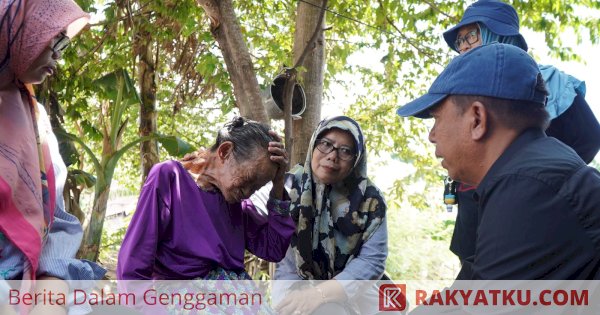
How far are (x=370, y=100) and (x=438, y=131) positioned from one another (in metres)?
8.06

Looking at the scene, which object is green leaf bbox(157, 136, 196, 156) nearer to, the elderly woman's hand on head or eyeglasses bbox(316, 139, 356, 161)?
eyeglasses bbox(316, 139, 356, 161)

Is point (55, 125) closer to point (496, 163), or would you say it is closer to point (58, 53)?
point (58, 53)

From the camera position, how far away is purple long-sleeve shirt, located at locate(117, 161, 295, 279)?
2449 mm

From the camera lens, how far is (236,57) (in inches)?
149

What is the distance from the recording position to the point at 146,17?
231 inches

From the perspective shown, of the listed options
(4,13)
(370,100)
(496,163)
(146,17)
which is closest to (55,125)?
(146,17)

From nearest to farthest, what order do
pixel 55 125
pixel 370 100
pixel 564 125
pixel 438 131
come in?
pixel 438 131 < pixel 564 125 < pixel 55 125 < pixel 370 100

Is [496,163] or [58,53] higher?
[58,53]

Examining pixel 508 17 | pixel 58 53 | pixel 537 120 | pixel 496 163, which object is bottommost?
pixel 496 163

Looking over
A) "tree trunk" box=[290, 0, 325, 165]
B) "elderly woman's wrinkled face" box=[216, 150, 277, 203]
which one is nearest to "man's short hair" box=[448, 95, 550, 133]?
"elderly woman's wrinkled face" box=[216, 150, 277, 203]

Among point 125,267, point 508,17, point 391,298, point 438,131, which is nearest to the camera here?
point 438,131

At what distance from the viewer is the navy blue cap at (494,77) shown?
1692mm

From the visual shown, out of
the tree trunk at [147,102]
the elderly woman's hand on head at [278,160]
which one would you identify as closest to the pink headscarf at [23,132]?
the elderly woman's hand on head at [278,160]

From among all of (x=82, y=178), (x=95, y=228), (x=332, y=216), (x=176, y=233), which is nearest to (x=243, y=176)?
(x=176, y=233)
